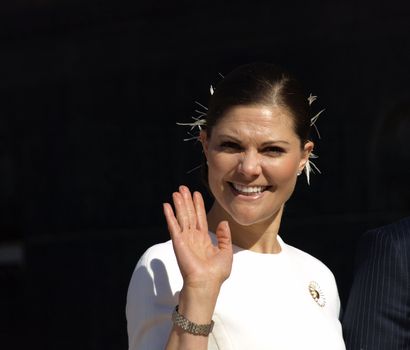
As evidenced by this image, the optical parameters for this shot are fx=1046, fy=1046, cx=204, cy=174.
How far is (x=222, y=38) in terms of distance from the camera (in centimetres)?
693

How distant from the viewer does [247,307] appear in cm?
255

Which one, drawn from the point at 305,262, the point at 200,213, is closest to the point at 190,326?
the point at 200,213

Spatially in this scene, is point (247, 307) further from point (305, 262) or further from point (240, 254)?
point (305, 262)

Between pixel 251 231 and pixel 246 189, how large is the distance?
19 centimetres

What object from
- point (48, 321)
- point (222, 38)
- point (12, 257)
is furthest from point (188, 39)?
point (12, 257)

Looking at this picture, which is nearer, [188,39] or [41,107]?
[188,39]

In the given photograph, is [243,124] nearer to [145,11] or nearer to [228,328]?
[228,328]

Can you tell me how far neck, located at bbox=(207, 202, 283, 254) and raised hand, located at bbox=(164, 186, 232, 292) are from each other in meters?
0.25

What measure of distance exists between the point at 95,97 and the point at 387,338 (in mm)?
5061

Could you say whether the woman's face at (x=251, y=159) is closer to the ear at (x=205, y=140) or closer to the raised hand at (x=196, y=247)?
the ear at (x=205, y=140)

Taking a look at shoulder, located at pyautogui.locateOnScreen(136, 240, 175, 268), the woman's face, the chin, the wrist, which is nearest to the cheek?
the woman's face

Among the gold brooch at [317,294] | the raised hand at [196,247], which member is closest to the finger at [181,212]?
the raised hand at [196,247]

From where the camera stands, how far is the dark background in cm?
649

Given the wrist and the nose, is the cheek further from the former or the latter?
the wrist
